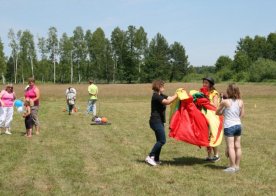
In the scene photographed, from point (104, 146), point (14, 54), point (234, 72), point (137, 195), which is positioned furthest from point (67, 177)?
point (234, 72)

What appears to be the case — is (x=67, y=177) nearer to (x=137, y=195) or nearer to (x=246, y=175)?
(x=137, y=195)

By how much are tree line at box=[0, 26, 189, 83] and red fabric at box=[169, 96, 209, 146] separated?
9123 cm

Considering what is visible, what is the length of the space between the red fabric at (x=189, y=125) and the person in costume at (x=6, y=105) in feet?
27.4

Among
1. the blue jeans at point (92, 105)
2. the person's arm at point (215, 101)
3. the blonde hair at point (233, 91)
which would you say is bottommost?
the blue jeans at point (92, 105)

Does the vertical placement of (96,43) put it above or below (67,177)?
above

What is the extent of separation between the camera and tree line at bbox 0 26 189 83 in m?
103

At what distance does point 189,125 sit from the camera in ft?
33.7

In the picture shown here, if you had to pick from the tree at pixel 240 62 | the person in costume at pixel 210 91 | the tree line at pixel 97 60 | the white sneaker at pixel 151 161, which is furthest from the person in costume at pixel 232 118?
the tree at pixel 240 62

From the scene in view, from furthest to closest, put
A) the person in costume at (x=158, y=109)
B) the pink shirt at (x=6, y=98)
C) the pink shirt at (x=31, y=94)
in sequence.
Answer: the pink shirt at (x=6, y=98) → the pink shirt at (x=31, y=94) → the person in costume at (x=158, y=109)

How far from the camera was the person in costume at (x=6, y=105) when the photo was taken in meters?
16.4

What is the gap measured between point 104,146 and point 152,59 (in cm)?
9871

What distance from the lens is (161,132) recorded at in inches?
401

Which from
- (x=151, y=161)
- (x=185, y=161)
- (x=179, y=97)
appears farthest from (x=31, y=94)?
(x=179, y=97)

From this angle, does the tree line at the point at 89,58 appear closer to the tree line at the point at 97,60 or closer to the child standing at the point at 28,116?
the tree line at the point at 97,60
